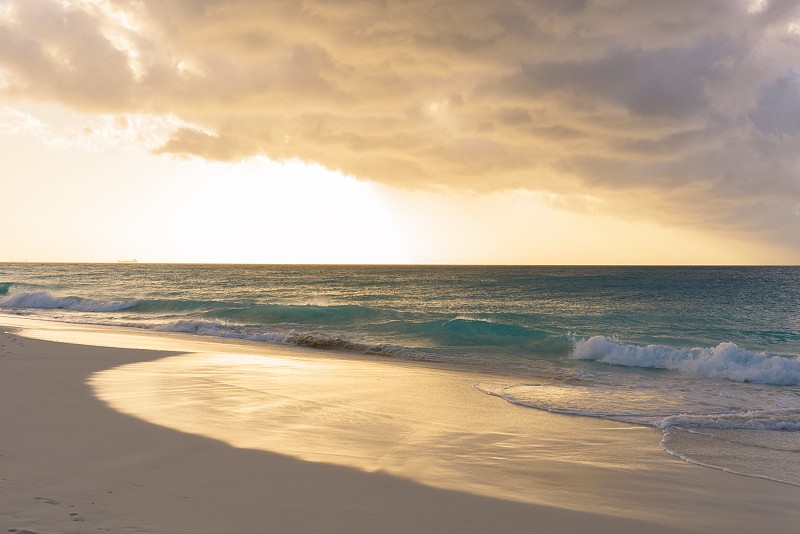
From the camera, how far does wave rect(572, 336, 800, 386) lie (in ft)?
56.0

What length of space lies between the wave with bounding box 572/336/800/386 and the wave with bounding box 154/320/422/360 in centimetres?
647

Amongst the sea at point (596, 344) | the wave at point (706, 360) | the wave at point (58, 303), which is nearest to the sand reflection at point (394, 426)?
the sea at point (596, 344)

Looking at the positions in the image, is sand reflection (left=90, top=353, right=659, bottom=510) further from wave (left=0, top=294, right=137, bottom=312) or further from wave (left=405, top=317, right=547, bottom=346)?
wave (left=0, top=294, right=137, bottom=312)

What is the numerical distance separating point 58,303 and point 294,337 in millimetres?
26932

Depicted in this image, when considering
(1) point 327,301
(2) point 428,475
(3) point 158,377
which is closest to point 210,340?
(3) point 158,377

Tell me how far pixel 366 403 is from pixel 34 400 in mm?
5448

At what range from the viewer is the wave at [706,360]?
1708 centimetres

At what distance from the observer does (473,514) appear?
5242 millimetres

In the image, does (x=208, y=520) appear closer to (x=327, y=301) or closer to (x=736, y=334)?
(x=736, y=334)

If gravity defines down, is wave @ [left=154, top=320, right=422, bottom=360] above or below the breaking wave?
below

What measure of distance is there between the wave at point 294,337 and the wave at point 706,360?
6.47 metres

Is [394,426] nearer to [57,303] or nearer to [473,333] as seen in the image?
[473,333]

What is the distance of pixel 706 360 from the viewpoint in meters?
18.6

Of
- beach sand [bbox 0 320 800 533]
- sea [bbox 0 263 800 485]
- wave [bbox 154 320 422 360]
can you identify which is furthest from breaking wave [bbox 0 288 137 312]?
beach sand [bbox 0 320 800 533]
